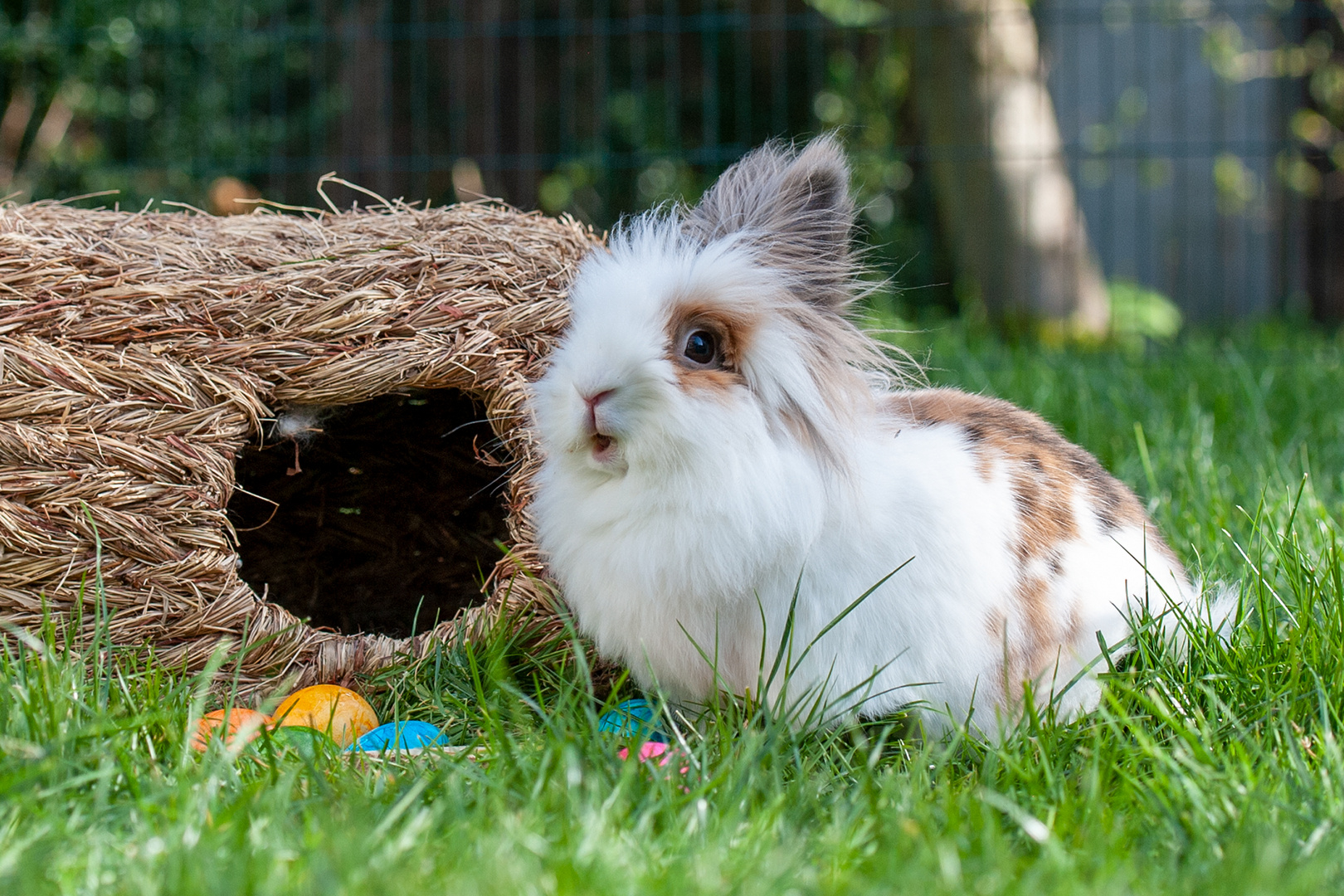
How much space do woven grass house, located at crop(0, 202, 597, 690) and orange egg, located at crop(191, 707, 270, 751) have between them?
282 millimetres

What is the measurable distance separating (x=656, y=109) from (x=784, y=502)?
7320 mm

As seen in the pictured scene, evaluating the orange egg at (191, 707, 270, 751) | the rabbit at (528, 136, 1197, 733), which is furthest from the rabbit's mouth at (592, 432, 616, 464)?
the orange egg at (191, 707, 270, 751)

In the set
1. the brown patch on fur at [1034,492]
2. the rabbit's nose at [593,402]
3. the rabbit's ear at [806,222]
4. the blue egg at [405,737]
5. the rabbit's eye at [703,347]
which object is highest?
the rabbit's ear at [806,222]

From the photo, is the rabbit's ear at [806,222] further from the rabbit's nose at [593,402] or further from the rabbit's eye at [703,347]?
the rabbit's nose at [593,402]

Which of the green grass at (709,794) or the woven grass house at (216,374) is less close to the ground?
the woven grass house at (216,374)

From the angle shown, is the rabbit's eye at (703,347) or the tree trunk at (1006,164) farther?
the tree trunk at (1006,164)

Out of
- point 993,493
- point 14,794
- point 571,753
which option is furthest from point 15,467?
point 993,493

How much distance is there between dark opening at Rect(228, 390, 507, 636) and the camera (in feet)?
9.41

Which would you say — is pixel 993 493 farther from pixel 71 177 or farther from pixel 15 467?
pixel 71 177

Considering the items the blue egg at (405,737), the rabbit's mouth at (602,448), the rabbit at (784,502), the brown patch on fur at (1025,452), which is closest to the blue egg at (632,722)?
the rabbit at (784,502)

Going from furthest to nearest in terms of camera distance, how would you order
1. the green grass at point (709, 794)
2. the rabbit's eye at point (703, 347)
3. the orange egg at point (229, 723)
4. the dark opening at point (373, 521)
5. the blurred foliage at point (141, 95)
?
the blurred foliage at point (141, 95) → the dark opening at point (373, 521) → the rabbit's eye at point (703, 347) → the orange egg at point (229, 723) → the green grass at point (709, 794)

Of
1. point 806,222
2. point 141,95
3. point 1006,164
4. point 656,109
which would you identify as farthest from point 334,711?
point 656,109

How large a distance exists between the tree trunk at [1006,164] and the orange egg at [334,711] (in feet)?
15.9

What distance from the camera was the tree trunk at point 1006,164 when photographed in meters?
6.39
